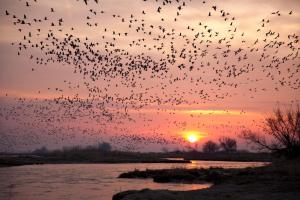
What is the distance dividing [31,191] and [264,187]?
24.2 metres

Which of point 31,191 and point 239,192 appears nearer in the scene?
point 239,192

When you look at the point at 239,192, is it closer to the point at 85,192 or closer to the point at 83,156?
the point at 85,192

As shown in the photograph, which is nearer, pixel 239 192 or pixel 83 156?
pixel 239 192

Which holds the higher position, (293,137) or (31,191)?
(293,137)

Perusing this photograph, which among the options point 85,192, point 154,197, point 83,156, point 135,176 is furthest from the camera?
point 83,156

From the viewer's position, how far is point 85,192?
44750 millimetres

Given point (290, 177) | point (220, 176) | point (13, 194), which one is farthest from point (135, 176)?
point (290, 177)

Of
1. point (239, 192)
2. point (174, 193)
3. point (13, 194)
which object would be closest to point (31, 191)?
point (13, 194)

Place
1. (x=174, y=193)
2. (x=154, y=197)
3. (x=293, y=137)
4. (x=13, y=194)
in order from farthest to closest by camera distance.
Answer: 1. (x=293, y=137)
2. (x=13, y=194)
3. (x=174, y=193)
4. (x=154, y=197)

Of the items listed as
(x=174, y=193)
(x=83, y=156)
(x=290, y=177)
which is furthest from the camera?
(x=83, y=156)

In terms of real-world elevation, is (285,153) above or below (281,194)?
above

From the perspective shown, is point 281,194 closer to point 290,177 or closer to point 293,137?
point 290,177

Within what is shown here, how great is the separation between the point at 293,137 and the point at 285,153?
118 inches

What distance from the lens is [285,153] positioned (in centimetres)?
5931
